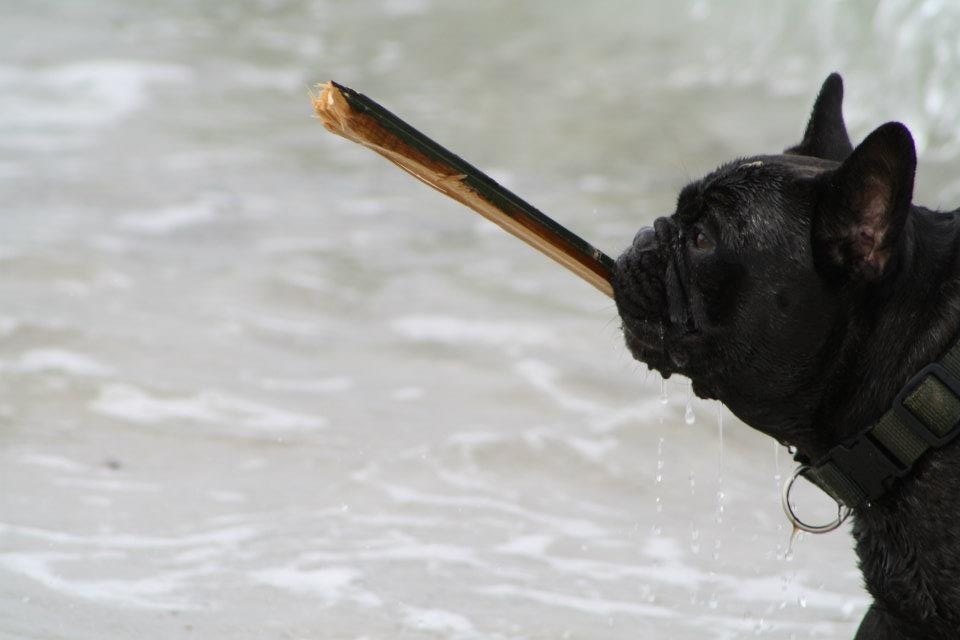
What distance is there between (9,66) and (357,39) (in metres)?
4.17

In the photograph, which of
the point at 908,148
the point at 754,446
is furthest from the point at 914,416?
the point at 754,446

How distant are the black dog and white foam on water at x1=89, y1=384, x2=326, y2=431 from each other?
2732 millimetres

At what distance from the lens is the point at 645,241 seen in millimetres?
3910

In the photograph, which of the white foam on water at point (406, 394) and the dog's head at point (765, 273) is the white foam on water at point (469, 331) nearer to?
the white foam on water at point (406, 394)

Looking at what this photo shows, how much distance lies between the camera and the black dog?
136 inches

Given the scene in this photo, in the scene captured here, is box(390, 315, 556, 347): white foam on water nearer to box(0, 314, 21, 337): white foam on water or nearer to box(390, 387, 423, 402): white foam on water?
box(390, 387, 423, 402): white foam on water

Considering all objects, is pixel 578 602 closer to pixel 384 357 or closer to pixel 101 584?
pixel 101 584

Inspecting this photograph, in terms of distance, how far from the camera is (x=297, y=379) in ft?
22.0

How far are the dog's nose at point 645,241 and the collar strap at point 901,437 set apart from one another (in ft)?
2.54

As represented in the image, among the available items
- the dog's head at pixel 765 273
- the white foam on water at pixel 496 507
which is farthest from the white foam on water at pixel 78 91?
the dog's head at pixel 765 273

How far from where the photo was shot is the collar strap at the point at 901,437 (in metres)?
3.39

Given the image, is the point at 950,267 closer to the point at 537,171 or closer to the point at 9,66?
the point at 537,171

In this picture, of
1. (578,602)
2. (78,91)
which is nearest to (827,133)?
(578,602)

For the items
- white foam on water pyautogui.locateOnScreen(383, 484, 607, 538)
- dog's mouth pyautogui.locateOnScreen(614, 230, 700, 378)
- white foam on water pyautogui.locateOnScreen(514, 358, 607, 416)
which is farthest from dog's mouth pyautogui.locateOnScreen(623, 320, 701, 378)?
white foam on water pyautogui.locateOnScreen(514, 358, 607, 416)
